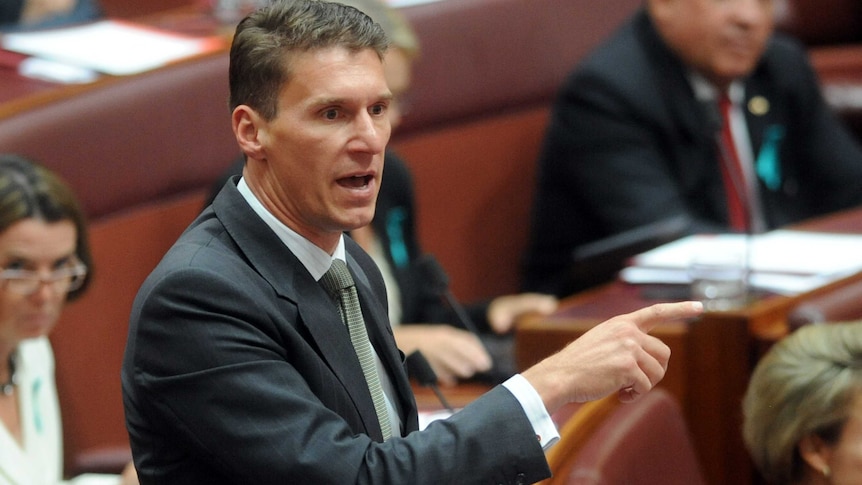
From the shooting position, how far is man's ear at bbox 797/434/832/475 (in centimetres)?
132

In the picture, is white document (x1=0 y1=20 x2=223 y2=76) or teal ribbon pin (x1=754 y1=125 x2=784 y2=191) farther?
teal ribbon pin (x1=754 y1=125 x2=784 y2=191)

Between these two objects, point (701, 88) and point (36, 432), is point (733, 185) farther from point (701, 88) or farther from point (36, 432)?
point (36, 432)

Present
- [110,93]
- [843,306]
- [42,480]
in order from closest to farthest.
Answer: [42,480] → [843,306] → [110,93]

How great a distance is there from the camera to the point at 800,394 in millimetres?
1331

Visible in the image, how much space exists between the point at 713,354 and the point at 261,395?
1000mm

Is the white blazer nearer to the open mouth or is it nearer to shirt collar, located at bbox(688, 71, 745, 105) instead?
the open mouth

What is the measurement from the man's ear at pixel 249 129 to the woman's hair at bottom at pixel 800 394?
2.26 feet

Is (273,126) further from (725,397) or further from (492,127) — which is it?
(492,127)

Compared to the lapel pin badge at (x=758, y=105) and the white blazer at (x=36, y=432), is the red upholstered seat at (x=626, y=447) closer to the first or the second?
the white blazer at (x=36, y=432)

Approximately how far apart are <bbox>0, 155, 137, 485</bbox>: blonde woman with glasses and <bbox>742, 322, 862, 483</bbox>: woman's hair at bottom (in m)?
0.72

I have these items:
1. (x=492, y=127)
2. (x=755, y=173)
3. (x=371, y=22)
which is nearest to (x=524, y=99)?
(x=492, y=127)

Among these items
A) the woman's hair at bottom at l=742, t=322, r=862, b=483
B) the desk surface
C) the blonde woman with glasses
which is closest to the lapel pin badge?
the desk surface

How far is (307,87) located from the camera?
0.85m

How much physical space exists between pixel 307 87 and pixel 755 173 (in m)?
1.73
